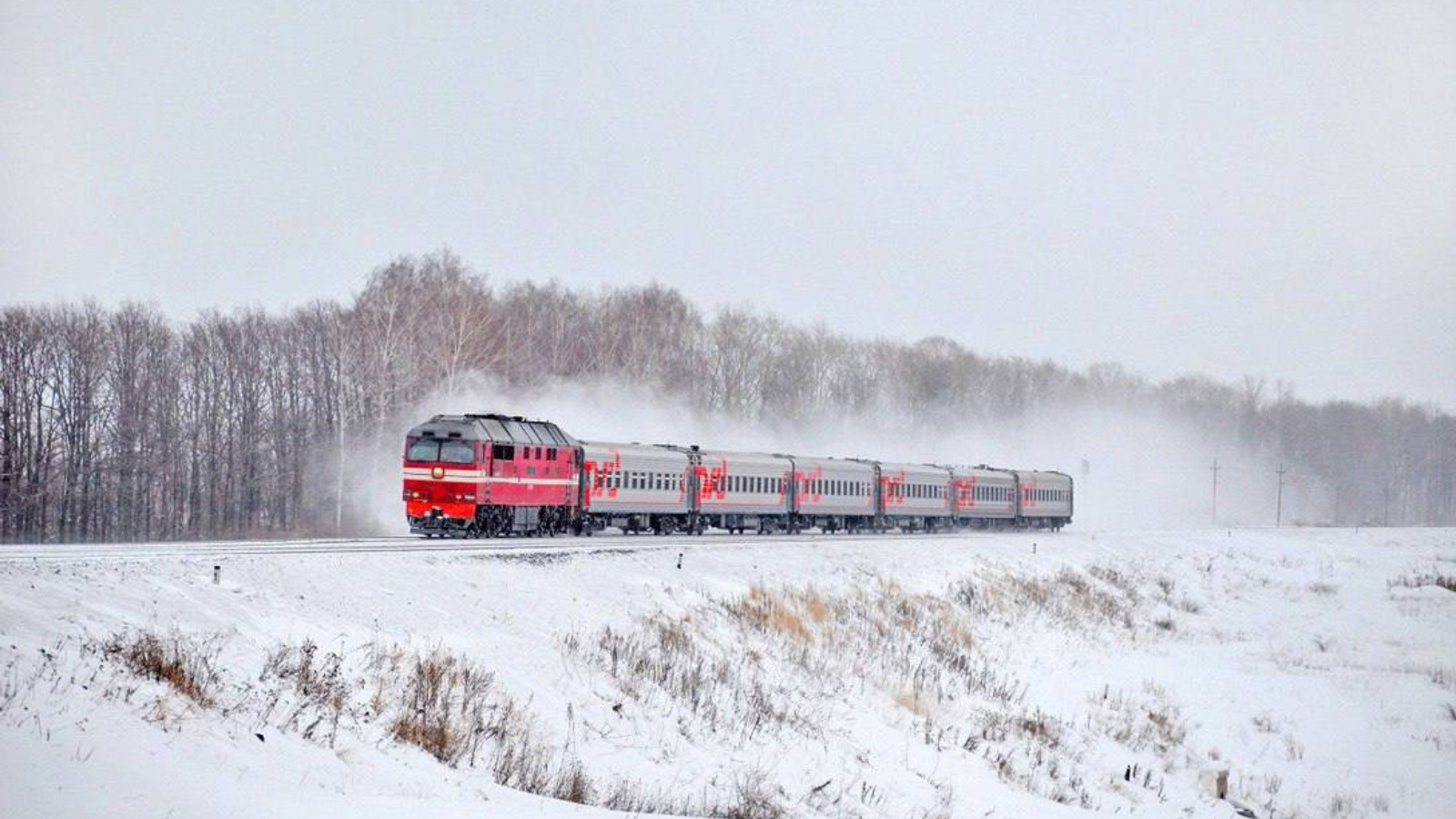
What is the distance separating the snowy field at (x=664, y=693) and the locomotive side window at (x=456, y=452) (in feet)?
15.2

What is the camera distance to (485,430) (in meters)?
37.9

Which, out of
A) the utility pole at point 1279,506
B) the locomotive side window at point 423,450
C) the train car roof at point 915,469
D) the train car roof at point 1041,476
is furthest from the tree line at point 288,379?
the utility pole at point 1279,506

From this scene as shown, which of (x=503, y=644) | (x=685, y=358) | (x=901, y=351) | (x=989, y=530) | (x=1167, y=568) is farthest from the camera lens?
(x=901, y=351)

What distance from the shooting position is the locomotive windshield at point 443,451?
36.8 meters

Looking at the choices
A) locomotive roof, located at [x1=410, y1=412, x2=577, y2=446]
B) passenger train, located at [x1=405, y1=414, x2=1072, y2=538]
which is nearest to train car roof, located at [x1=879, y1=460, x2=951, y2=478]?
passenger train, located at [x1=405, y1=414, x2=1072, y2=538]

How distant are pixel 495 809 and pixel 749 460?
39.6 m

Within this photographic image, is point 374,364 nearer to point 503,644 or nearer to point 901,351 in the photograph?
point 503,644

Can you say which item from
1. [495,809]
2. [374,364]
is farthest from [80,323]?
[495,809]

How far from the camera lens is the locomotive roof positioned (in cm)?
3744

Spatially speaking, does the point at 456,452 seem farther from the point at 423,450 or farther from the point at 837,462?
the point at 837,462

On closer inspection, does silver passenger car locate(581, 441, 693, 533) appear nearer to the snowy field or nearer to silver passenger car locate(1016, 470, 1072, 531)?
the snowy field

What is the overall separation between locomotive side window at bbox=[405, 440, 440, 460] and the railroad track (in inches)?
95.1

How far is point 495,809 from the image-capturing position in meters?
14.6

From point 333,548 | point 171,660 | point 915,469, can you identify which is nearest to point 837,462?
point 915,469
